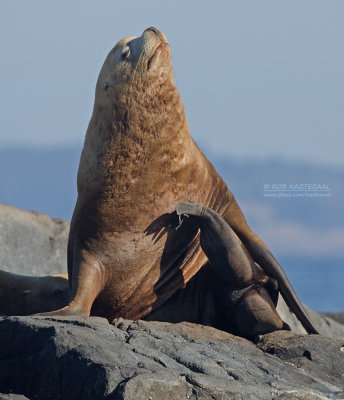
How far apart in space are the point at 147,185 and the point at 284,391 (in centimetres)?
259

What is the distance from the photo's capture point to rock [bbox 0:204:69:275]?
1631 centimetres

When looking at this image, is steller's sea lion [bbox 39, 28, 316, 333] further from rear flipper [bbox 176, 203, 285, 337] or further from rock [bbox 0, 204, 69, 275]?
rock [bbox 0, 204, 69, 275]

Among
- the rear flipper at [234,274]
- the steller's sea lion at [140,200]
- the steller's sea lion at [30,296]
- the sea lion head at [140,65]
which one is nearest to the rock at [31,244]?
the steller's sea lion at [30,296]

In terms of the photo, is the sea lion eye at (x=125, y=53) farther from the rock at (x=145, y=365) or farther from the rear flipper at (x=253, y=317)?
the rock at (x=145, y=365)

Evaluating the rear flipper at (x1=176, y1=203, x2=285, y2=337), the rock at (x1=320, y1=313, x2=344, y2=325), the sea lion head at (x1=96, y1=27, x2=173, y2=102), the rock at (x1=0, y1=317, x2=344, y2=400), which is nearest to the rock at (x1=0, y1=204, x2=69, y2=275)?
the rock at (x1=320, y1=313, x2=344, y2=325)

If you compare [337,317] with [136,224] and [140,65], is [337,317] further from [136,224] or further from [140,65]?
[140,65]

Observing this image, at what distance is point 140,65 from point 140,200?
1.23 meters

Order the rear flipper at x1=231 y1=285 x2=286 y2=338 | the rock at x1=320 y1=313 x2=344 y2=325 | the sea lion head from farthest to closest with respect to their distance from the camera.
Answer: the rock at x1=320 y1=313 x2=344 y2=325, the sea lion head, the rear flipper at x1=231 y1=285 x2=286 y2=338

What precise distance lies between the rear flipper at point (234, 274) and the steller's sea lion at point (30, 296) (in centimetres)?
164

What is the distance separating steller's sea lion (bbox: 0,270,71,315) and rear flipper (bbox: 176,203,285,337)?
5.39 feet

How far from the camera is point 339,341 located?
326 inches

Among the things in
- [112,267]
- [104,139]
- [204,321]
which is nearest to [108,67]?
[104,139]

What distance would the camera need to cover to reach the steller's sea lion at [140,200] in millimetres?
8438

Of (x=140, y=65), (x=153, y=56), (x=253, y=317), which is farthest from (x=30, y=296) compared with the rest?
(x=153, y=56)
